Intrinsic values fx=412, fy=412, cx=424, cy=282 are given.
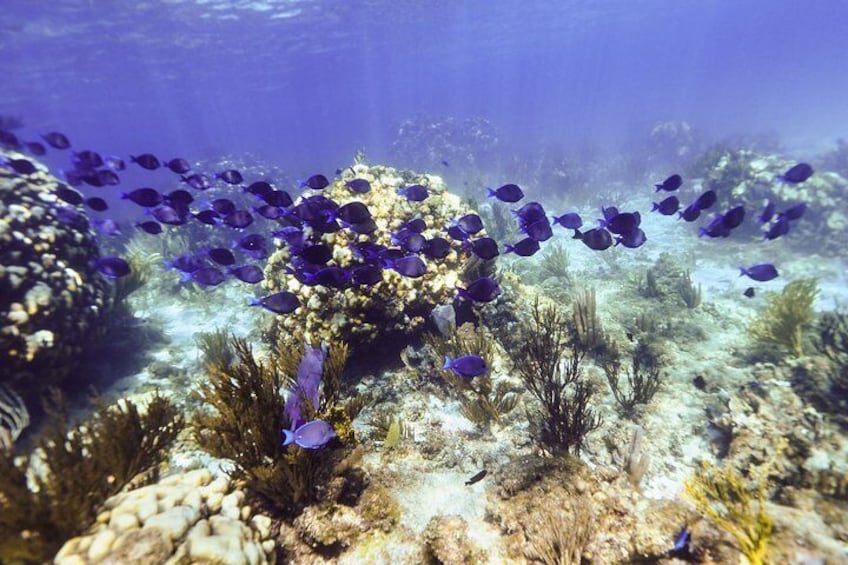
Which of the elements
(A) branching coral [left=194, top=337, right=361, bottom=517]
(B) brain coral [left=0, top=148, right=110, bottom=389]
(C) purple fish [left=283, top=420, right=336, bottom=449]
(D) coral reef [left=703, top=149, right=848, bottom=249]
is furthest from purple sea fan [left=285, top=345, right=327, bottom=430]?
(D) coral reef [left=703, top=149, right=848, bottom=249]

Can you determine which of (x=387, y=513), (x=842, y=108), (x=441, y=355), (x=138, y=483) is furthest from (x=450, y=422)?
(x=842, y=108)

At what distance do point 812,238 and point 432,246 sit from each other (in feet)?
54.4

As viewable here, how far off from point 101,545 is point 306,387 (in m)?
2.00

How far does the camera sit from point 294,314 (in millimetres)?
7000

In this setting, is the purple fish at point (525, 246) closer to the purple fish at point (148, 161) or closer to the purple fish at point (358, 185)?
the purple fish at point (358, 185)

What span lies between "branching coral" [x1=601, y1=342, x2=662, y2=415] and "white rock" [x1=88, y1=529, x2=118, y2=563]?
6.14 metres

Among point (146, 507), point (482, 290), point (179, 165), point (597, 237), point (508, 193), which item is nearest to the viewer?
point (146, 507)

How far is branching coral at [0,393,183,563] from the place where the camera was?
2795 mm

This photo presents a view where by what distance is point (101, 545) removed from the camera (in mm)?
2803

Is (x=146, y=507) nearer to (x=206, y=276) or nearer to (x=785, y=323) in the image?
(x=206, y=276)

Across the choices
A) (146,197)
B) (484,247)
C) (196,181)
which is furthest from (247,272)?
(484,247)

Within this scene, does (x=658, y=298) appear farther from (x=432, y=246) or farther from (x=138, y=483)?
(x=138, y=483)

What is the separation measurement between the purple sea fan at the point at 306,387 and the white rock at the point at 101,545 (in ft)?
5.27

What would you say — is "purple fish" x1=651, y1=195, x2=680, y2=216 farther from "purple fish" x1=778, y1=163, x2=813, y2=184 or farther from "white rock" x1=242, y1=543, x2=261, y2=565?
"white rock" x1=242, y1=543, x2=261, y2=565
